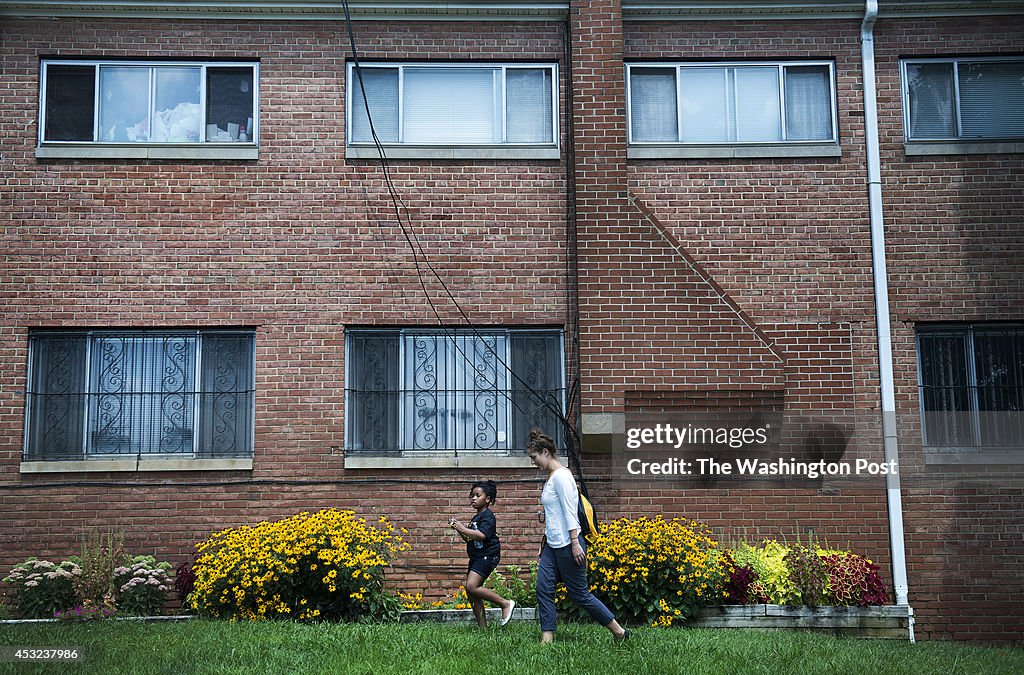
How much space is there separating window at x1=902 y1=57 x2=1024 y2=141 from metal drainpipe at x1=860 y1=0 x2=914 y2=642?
21.0 inches

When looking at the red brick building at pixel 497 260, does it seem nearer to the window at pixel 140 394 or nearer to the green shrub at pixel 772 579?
the window at pixel 140 394

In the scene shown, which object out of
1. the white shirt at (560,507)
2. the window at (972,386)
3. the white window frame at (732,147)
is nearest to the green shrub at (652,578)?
the white shirt at (560,507)

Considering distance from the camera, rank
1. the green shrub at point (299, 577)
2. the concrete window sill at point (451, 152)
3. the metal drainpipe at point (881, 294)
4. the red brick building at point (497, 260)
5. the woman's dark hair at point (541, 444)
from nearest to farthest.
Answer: the woman's dark hair at point (541, 444)
the green shrub at point (299, 577)
the metal drainpipe at point (881, 294)
the red brick building at point (497, 260)
the concrete window sill at point (451, 152)

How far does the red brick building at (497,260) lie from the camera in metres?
12.8

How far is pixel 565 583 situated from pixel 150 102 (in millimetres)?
8306

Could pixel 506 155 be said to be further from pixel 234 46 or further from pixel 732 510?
pixel 732 510

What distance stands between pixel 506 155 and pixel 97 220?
5013 mm

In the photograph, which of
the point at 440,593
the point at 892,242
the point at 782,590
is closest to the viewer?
the point at 782,590

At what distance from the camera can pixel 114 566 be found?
40.1 feet

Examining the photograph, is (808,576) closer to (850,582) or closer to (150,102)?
(850,582)

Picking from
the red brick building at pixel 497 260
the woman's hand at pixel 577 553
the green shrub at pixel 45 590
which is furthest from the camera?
the red brick building at pixel 497 260

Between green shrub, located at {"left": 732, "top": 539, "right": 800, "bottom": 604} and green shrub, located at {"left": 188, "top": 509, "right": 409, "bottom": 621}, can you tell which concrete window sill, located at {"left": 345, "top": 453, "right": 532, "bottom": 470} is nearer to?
green shrub, located at {"left": 188, "top": 509, "right": 409, "bottom": 621}

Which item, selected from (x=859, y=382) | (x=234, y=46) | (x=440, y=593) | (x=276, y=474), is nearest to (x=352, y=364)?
(x=276, y=474)
